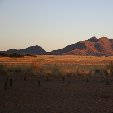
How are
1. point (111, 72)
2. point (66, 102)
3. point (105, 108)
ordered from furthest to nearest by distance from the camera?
point (111, 72) < point (66, 102) < point (105, 108)

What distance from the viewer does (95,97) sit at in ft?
70.9

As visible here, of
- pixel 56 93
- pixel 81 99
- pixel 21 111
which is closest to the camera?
pixel 21 111

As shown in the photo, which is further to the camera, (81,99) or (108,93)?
(108,93)

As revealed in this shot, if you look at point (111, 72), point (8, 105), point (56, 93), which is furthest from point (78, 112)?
point (111, 72)

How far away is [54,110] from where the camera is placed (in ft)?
54.7

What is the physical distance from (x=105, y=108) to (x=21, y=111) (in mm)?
4274

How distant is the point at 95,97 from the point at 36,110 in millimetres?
5985

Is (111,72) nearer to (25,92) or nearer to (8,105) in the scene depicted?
(25,92)

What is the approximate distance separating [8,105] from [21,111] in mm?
1955

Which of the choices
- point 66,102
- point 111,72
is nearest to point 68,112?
point 66,102

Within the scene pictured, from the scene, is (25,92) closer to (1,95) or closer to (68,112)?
(1,95)

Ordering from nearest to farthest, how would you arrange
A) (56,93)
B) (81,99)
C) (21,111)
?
(21,111) → (81,99) → (56,93)

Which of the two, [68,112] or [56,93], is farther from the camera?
[56,93]

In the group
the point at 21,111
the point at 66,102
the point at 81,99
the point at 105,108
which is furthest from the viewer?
the point at 81,99
